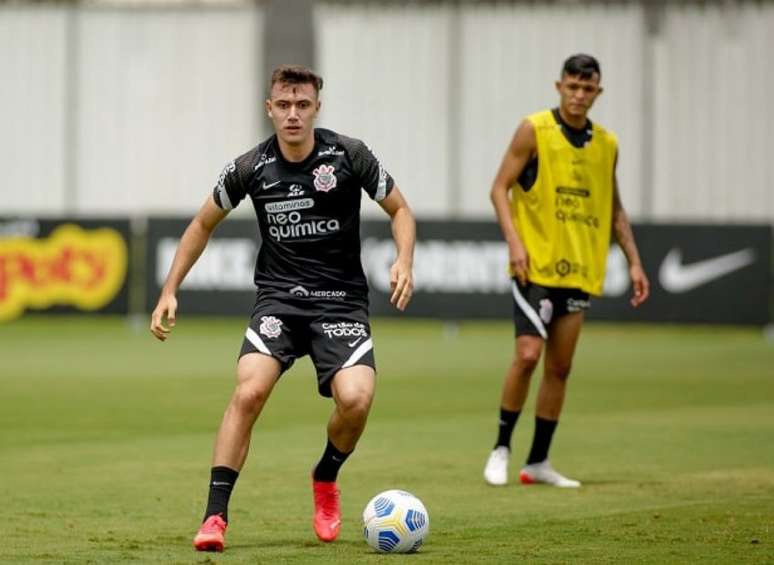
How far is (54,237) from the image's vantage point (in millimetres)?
23766

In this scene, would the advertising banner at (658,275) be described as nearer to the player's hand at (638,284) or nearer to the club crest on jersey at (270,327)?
the player's hand at (638,284)

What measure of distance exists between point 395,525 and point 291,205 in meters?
1.52

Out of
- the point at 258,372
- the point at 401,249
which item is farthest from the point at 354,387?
the point at 401,249

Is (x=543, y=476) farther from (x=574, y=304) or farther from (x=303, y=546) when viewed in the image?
(x=303, y=546)

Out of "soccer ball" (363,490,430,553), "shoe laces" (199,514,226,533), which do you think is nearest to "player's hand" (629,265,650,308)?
"soccer ball" (363,490,430,553)

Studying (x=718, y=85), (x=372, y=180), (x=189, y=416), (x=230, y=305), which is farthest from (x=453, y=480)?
(x=718, y=85)

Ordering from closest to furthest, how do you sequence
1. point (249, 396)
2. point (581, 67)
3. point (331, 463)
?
1. point (249, 396)
2. point (331, 463)
3. point (581, 67)

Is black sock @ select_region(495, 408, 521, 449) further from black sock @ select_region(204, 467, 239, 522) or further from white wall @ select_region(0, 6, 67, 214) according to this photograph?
white wall @ select_region(0, 6, 67, 214)

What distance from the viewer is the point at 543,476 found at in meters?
10.5

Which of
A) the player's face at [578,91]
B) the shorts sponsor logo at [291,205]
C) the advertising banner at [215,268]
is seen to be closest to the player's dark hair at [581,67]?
the player's face at [578,91]

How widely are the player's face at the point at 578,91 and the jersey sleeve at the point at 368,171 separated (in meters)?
2.32

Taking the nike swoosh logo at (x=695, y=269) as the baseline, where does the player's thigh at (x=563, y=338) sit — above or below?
above

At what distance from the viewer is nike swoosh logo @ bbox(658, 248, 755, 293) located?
22.9 m

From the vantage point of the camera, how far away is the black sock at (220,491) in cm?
799
